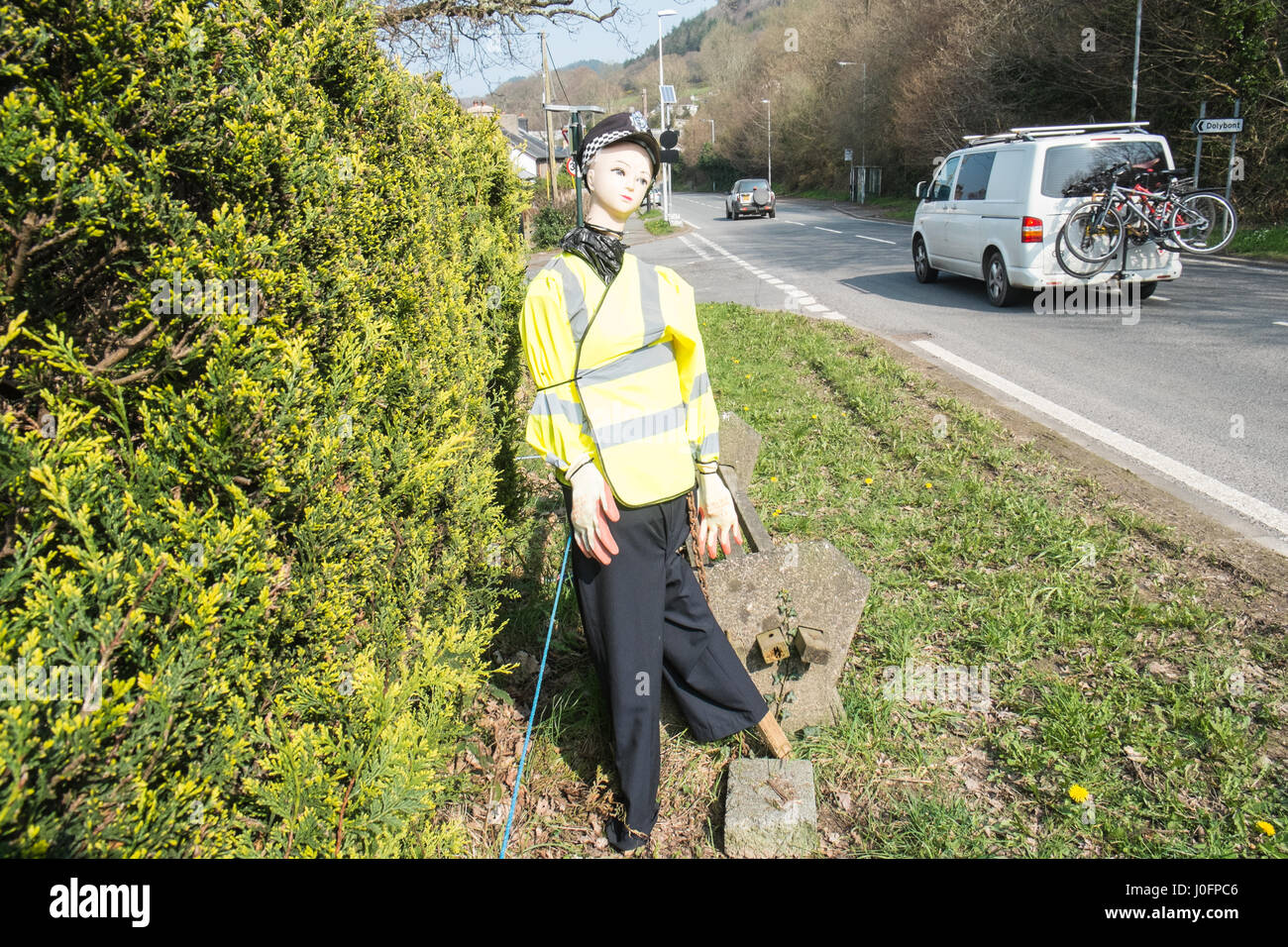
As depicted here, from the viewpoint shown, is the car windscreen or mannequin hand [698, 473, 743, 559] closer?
mannequin hand [698, 473, 743, 559]

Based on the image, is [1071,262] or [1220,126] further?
[1220,126]

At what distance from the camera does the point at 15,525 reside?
1.22 metres

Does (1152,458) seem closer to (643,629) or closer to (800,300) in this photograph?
(643,629)

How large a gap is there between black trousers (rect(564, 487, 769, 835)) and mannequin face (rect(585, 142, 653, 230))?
79cm

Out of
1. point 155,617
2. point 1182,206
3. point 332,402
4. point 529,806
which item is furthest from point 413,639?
point 1182,206

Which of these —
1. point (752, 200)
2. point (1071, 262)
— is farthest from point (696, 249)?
point (752, 200)

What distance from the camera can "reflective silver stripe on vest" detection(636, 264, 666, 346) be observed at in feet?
7.27

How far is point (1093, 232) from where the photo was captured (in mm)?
10062

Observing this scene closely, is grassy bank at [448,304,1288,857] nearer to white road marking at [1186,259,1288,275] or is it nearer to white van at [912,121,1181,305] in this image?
white van at [912,121,1181,305]

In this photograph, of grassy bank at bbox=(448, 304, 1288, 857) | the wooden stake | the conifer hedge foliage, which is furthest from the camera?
the wooden stake

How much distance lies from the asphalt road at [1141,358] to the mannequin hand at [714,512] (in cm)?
312

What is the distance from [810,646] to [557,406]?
1178 millimetres

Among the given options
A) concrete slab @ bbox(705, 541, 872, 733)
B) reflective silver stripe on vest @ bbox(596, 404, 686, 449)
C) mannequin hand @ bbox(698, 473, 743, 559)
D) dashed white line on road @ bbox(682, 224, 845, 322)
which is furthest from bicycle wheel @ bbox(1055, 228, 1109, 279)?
reflective silver stripe on vest @ bbox(596, 404, 686, 449)

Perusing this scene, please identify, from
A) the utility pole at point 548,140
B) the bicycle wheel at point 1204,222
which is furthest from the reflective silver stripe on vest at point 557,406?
the utility pole at point 548,140
